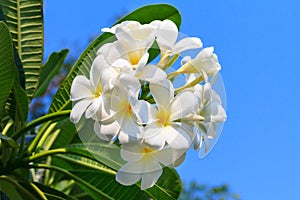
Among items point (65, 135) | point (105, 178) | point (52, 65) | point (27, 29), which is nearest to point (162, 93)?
point (105, 178)

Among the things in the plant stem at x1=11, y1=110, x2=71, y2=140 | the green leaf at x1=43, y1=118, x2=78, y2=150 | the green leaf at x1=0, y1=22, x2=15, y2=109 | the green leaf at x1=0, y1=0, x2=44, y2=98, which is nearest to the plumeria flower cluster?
the plant stem at x1=11, y1=110, x2=71, y2=140

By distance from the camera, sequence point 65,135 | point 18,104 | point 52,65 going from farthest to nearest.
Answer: point 52,65 → point 65,135 → point 18,104

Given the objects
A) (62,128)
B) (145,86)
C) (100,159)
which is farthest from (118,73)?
(62,128)

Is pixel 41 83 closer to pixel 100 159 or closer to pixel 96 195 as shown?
pixel 96 195

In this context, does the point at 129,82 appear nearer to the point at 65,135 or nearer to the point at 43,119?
the point at 43,119

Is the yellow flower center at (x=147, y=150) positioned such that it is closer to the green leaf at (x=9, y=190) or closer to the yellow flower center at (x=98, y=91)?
the yellow flower center at (x=98, y=91)

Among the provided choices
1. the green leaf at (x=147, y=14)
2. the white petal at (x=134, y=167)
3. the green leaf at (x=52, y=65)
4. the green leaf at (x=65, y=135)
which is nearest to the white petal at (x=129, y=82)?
the white petal at (x=134, y=167)
